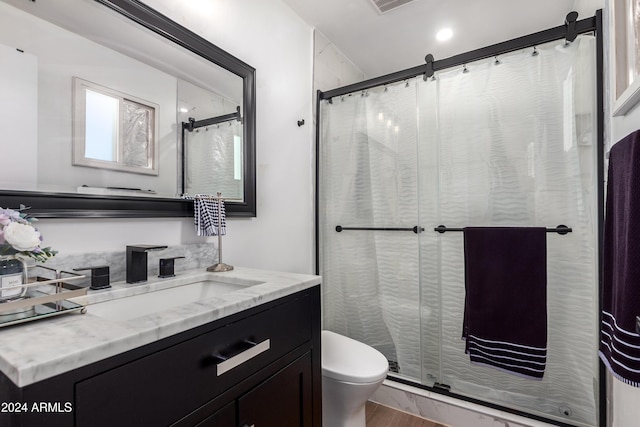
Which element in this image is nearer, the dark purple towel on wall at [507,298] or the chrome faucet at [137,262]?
the chrome faucet at [137,262]

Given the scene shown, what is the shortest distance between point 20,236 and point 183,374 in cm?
45

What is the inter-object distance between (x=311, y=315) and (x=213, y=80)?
3.68ft

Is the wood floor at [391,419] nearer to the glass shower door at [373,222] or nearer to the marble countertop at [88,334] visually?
the glass shower door at [373,222]

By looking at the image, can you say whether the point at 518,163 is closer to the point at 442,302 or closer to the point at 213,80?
the point at 442,302

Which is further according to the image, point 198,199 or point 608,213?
point 198,199

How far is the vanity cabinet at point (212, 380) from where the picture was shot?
0.49 meters

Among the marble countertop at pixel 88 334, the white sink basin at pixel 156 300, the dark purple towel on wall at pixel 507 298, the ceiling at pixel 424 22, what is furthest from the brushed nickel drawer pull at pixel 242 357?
the ceiling at pixel 424 22

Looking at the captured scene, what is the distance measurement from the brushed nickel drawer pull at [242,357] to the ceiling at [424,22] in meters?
1.97

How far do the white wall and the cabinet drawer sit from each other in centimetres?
58

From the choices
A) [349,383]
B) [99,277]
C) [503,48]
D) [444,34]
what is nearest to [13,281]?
[99,277]

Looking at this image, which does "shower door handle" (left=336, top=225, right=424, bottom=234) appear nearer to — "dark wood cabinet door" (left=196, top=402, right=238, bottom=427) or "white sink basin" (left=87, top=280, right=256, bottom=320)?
"white sink basin" (left=87, top=280, right=256, bottom=320)

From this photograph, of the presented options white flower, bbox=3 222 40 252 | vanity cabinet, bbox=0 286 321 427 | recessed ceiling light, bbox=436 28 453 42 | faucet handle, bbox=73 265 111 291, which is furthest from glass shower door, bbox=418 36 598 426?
white flower, bbox=3 222 40 252

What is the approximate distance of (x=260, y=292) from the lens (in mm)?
872

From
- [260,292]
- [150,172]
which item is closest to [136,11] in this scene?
[150,172]
